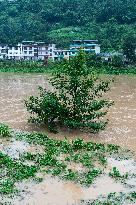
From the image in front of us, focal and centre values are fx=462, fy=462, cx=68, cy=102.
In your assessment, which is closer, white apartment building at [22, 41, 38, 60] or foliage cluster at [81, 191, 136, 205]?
foliage cluster at [81, 191, 136, 205]

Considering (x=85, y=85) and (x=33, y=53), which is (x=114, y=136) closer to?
(x=85, y=85)

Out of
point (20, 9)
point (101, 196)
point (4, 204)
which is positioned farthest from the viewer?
point (20, 9)

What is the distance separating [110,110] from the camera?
21672mm

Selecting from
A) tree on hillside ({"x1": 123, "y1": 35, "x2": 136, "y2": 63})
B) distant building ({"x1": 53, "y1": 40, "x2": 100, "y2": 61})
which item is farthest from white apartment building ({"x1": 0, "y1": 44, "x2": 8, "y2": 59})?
tree on hillside ({"x1": 123, "y1": 35, "x2": 136, "y2": 63})

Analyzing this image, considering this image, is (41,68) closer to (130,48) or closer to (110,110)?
(130,48)

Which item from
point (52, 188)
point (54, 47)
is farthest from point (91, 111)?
point (54, 47)

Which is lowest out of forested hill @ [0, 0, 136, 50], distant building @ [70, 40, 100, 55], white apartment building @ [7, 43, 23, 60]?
white apartment building @ [7, 43, 23, 60]

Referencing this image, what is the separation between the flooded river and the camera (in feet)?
54.5

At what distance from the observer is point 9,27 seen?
5922 centimetres

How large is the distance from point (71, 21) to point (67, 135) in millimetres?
46507

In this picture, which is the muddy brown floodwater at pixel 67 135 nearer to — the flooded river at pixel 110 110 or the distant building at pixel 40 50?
the flooded river at pixel 110 110

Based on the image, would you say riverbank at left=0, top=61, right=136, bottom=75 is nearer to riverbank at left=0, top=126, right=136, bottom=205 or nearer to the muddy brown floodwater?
the muddy brown floodwater

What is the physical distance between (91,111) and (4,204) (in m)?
7.78

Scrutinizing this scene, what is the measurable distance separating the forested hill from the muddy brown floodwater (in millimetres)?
21144
